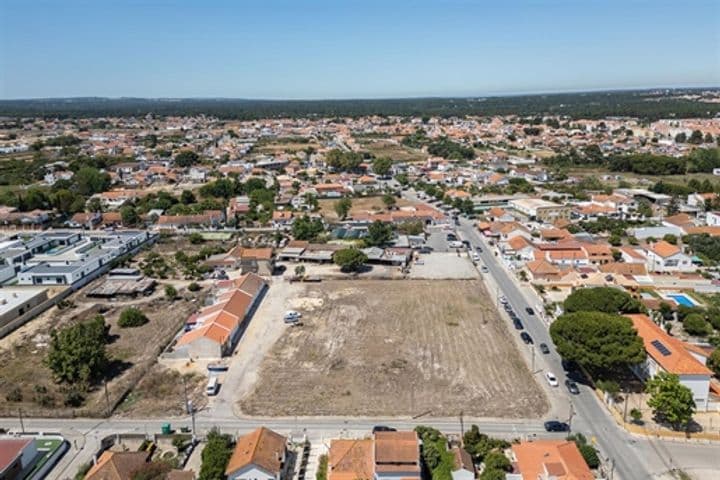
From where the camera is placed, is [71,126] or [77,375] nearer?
[77,375]

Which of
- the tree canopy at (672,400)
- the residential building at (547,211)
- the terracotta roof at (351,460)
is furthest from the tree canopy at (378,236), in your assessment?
the terracotta roof at (351,460)

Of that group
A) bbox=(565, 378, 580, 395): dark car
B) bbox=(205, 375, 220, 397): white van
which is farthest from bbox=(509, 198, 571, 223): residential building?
bbox=(205, 375, 220, 397): white van

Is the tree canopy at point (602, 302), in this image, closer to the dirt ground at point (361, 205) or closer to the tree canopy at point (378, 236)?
the tree canopy at point (378, 236)

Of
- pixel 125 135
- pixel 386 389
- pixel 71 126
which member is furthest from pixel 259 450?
pixel 71 126

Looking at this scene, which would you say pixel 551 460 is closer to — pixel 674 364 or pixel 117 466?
pixel 674 364

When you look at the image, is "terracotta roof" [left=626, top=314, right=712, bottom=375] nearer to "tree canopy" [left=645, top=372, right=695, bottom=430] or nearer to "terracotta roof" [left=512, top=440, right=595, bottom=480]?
"tree canopy" [left=645, top=372, right=695, bottom=430]

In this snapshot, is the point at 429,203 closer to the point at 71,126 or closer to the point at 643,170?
the point at 643,170

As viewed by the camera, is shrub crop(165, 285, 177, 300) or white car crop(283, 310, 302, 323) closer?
white car crop(283, 310, 302, 323)

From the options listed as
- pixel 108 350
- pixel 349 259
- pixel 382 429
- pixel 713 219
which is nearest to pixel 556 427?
pixel 382 429
